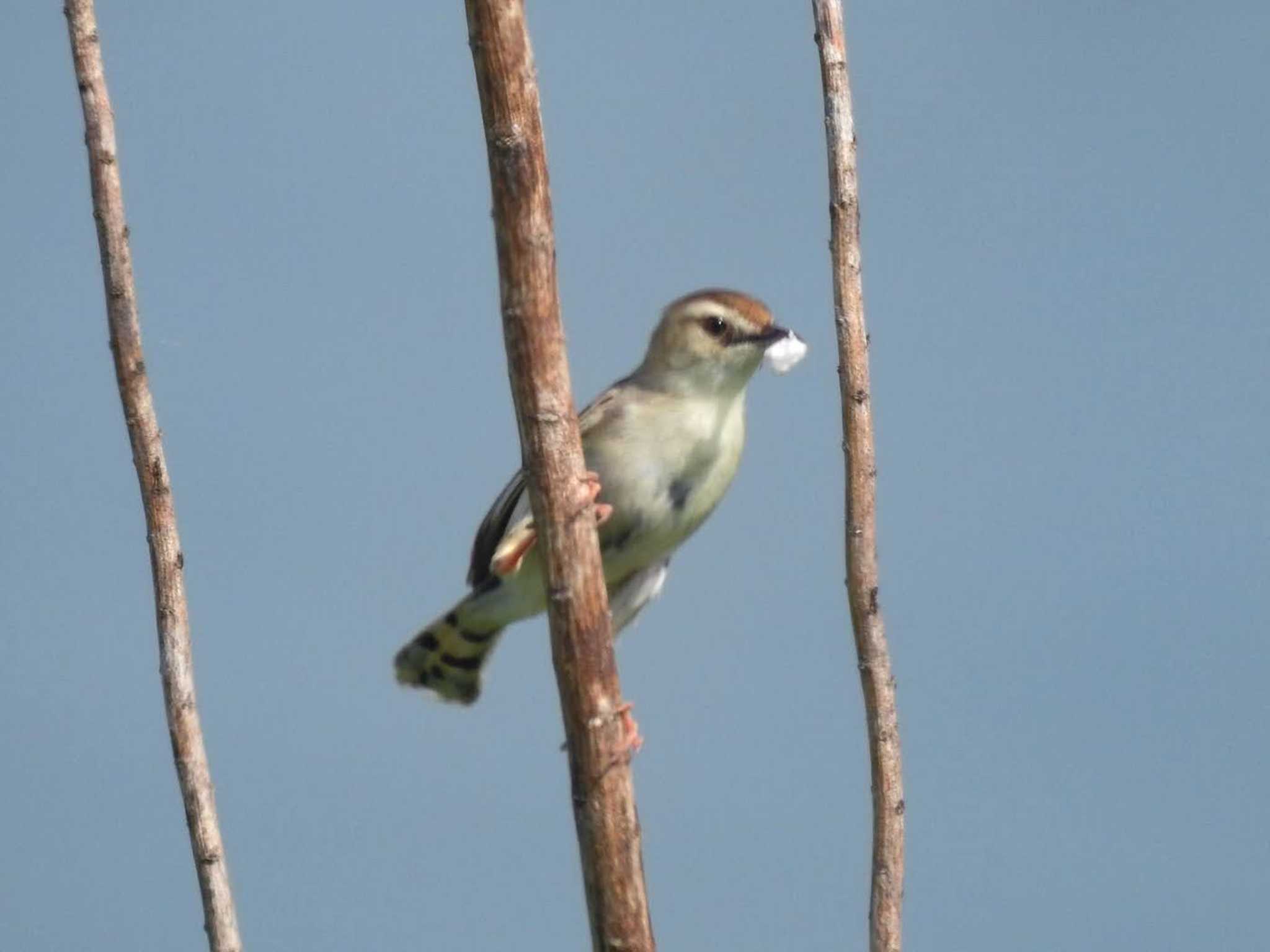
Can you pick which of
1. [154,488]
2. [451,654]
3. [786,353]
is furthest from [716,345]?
[154,488]

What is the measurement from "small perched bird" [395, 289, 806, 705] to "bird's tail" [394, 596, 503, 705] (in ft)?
0.05

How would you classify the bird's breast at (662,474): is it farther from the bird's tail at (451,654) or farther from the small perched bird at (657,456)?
the bird's tail at (451,654)

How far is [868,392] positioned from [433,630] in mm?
3930

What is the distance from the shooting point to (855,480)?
19.8ft

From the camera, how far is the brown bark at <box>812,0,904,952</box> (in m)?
5.95

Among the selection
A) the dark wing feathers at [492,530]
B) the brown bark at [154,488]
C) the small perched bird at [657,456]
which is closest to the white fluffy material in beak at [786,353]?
the small perched bird at [657,456]

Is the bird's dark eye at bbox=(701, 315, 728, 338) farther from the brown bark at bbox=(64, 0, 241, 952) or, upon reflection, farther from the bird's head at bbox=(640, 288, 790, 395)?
the brown bark at bbox=(64, 0, 241, 952)

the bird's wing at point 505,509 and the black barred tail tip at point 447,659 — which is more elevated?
the bird's wing at point 505,509

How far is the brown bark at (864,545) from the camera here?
234 inches

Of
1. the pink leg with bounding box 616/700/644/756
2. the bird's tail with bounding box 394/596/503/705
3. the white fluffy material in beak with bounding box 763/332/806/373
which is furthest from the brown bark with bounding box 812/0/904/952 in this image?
the bird's tail with bounding box 394/596/503/705

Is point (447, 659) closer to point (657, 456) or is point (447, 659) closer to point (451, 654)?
point (451, 654)

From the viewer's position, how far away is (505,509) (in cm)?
878

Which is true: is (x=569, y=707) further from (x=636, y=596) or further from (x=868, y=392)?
(x=636, y=596)

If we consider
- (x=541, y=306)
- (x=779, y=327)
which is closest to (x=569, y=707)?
(x=541, y=306)
